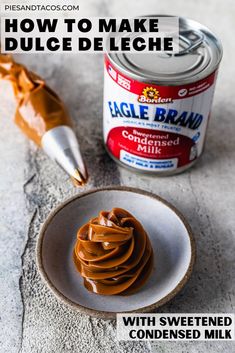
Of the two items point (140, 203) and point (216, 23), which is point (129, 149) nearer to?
point (140, 203)

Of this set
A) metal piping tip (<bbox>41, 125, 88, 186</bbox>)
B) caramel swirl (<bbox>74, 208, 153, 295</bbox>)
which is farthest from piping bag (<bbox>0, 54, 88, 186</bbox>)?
caramel swirl (<bbox>74, 208, 153, 295</bbox>)

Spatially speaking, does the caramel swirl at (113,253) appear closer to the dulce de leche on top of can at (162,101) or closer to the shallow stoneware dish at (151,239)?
the shallow stoneware dish at (151,239)

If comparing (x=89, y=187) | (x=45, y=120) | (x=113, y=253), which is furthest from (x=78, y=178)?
(x=113, y=253)

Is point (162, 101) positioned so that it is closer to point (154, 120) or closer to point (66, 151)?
point (154, 120)

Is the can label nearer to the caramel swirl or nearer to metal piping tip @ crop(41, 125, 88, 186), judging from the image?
metal piping tip @ crop(41, 125, 88, 186)

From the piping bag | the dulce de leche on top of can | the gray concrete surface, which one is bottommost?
the gray concrete surface
